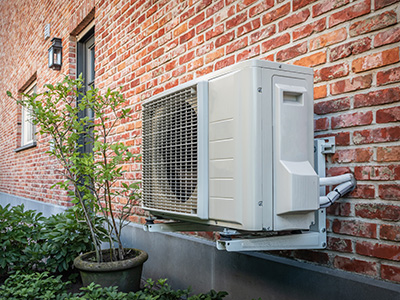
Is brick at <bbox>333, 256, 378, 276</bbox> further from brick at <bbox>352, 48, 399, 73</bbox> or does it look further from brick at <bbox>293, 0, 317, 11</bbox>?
brick at <bbox>293, 0, 317, 11</bbox>

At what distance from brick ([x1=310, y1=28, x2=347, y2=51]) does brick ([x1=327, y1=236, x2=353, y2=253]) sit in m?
0.94

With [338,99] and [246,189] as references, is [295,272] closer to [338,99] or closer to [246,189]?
[246,189]

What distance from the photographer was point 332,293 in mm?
1885

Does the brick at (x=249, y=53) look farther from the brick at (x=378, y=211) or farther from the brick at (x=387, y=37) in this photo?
the brick at (x=378, y=211)

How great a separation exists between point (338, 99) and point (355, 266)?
2.53ft

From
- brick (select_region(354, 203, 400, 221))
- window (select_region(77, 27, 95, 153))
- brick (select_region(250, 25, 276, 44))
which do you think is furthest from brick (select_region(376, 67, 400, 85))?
window (select_region(77, 27, 95, 153))

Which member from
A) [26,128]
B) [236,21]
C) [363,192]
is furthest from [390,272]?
[26,128]

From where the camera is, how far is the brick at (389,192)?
5.50 feet

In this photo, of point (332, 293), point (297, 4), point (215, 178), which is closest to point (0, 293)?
point (215, 178)

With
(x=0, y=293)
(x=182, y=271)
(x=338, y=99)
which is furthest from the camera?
(x=182, y=271)

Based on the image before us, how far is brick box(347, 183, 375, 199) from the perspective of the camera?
1781 mm

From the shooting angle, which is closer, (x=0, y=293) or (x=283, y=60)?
(x=283, y=60)

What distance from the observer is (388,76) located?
173 centimetres

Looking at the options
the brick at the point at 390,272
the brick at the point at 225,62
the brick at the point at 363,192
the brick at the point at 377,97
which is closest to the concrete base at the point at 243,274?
the brick at the point at 390,272
